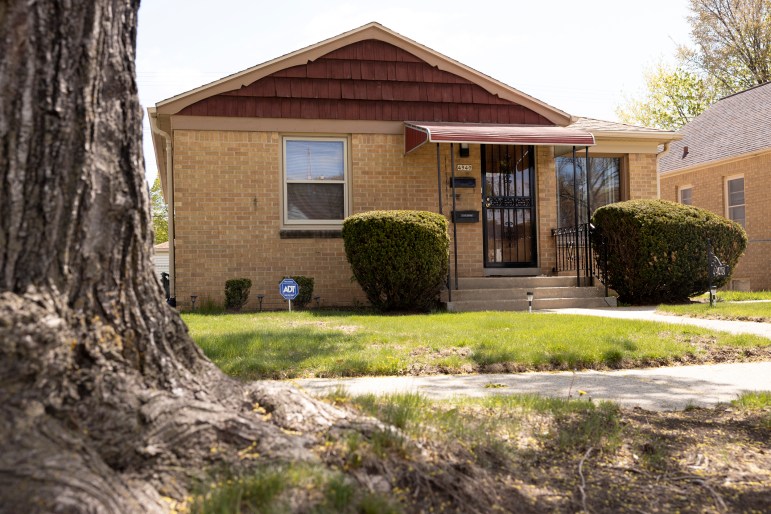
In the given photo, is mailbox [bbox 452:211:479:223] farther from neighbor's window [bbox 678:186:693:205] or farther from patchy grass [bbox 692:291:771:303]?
neighbor's window [bbox 678:186:693:205]

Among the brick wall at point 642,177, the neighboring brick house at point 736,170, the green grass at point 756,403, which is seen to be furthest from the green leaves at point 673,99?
the green grass at point 756,403

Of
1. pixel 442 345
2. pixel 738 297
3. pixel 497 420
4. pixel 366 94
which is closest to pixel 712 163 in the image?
pixel 738 297

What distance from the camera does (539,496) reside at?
2.84 m

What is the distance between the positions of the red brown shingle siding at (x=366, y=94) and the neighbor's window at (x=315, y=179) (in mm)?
553

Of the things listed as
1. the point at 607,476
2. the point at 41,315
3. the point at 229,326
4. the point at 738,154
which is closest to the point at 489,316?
the point at 229,326

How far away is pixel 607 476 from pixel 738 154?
18637mm

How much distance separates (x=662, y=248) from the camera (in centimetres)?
1110

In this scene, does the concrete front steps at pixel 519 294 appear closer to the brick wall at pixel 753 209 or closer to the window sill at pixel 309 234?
the window sill at pixel 309 234

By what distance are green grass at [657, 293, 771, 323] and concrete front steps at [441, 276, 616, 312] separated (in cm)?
150

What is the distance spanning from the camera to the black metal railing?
475 inches

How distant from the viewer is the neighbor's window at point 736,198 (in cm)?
1959

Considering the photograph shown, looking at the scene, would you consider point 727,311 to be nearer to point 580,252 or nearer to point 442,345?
point 580,252

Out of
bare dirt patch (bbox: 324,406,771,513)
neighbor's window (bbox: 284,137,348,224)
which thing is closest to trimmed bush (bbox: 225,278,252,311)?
neighbor's window (bbox: 284,137,348,224)

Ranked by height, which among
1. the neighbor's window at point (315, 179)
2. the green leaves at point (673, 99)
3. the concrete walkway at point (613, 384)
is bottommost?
the concrete walkway at point (613, 384)
